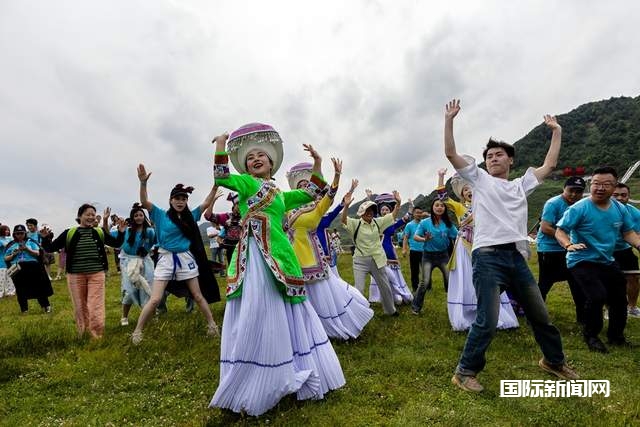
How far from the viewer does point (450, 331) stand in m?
7.20

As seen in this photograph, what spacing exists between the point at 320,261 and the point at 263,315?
2846 millimetres

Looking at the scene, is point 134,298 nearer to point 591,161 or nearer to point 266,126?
point 266,126

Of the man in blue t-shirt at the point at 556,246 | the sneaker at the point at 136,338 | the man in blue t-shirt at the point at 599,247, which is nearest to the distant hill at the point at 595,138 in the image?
the man in blue t-shirt at the point at 556,246

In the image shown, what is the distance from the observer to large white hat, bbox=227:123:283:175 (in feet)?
15.6

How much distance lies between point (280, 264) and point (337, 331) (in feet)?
9.00

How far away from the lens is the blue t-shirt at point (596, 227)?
595 centimetres

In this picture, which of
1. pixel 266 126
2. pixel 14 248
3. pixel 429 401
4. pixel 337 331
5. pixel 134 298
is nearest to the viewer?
pixel 429 401

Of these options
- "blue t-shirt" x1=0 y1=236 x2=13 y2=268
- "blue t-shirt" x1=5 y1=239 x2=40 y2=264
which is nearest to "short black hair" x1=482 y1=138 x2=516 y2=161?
"blue t-shirt" x1=5 y1=239 x2=40 y2=264

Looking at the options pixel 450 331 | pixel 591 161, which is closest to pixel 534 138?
pixel 591 161

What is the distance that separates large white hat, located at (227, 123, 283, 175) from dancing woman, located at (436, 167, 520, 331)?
3.31m

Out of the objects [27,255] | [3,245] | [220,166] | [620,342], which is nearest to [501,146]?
[220,166]

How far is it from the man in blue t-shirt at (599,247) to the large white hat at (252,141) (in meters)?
4.23

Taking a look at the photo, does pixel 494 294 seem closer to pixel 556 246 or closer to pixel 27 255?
pixel 556 246

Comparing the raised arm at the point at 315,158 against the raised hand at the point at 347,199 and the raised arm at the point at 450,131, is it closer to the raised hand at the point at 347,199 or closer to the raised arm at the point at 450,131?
the raised arm at the point at 450,131
